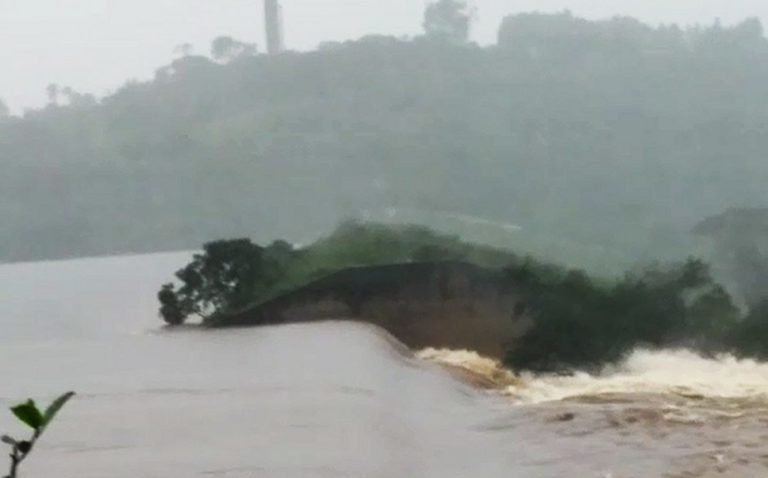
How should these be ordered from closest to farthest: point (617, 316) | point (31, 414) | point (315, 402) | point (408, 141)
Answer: point (31, 414) → point (315, 402) → point (617, 316) → point (408, 141)

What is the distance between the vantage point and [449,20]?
19.8ft

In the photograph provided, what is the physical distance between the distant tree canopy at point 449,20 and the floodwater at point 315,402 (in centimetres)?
158

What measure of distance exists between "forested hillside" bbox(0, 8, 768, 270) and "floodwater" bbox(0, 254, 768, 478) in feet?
1.16

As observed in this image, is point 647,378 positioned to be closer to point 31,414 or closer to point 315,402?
point 315,402

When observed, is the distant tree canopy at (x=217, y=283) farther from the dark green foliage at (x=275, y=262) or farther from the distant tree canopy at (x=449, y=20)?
the distant tree canopy at (x=449, y=20)

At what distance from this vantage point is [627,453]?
9.88ft

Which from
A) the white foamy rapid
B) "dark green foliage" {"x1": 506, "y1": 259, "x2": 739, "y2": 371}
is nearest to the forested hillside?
"dark green foliage" {"x1": 506, "y1": 259, "x2": 739, "y2": 371}

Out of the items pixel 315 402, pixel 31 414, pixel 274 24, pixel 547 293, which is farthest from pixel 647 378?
pixel 31 414

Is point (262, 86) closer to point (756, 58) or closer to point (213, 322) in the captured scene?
point (213, 322)

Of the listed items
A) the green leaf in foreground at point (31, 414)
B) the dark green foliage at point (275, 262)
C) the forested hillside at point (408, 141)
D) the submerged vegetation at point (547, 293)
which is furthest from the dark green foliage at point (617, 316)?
the green leaf in foreground at point (31, 414)

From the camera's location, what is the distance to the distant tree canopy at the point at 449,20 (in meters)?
5.98

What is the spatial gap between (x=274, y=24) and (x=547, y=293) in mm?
2016

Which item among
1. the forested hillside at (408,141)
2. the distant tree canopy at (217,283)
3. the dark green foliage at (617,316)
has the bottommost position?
the dark green foliage at (617,316)

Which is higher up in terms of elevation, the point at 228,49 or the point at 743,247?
the point at 228,49
